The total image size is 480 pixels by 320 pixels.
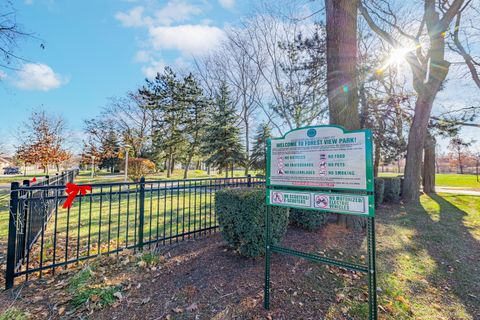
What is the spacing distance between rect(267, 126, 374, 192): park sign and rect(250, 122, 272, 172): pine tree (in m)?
14.8

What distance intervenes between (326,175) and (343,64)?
357cm

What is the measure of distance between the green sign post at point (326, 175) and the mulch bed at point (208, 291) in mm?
332

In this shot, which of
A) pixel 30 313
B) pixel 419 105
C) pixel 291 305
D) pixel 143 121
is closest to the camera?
pixel 30 313

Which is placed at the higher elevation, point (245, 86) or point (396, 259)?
point (245, 86)

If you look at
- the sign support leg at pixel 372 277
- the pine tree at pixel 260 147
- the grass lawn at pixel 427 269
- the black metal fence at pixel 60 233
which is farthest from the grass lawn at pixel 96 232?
the pine tree at pixel 260 147

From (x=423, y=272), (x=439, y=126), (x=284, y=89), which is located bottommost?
(x=423, y=272)

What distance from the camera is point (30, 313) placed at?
220cm

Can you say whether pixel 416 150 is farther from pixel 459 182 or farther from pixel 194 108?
pixel 459 182

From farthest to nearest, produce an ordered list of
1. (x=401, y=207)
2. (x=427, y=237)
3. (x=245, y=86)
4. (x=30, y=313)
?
(x=245, y=86), (x=401, y=207), (x=427, y=237), (x=30, y=313)

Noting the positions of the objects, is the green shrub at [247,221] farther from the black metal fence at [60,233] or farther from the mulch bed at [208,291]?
the black metal fence at [60,233]

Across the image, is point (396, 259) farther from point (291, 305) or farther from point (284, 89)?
point (284, 89)

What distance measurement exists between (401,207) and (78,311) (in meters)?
9.21

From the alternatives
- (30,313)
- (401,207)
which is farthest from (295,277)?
(401,207)

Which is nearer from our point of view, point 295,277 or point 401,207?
point 295,277
